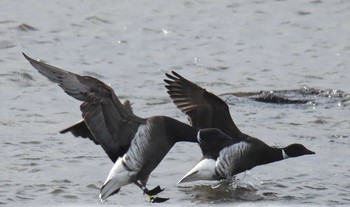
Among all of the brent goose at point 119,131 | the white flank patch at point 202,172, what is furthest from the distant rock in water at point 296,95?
the brent goose at point 119,131

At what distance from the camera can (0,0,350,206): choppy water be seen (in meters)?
10.9

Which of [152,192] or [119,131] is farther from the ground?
[119,131]

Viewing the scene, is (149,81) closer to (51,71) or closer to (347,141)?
(347,141)

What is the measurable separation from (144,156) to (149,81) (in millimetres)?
4849

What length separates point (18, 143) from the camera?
12.0m

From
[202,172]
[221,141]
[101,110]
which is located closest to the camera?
[101,110]

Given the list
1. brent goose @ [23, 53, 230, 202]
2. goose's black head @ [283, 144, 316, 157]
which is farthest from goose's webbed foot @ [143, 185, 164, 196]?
goose's black head @ [283, 144, 316, 157]

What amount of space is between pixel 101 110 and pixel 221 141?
1550 mm

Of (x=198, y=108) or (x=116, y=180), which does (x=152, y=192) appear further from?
(x=198, y=108)

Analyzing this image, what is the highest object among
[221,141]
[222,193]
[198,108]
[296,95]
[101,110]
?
[101,110]

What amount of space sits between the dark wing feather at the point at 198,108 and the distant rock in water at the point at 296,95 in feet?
9.32

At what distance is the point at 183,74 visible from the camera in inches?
604

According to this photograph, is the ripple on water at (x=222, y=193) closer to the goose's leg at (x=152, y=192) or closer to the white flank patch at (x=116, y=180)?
the goose's leg at (x=152, y=192)

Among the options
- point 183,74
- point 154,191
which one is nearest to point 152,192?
point 154,191
